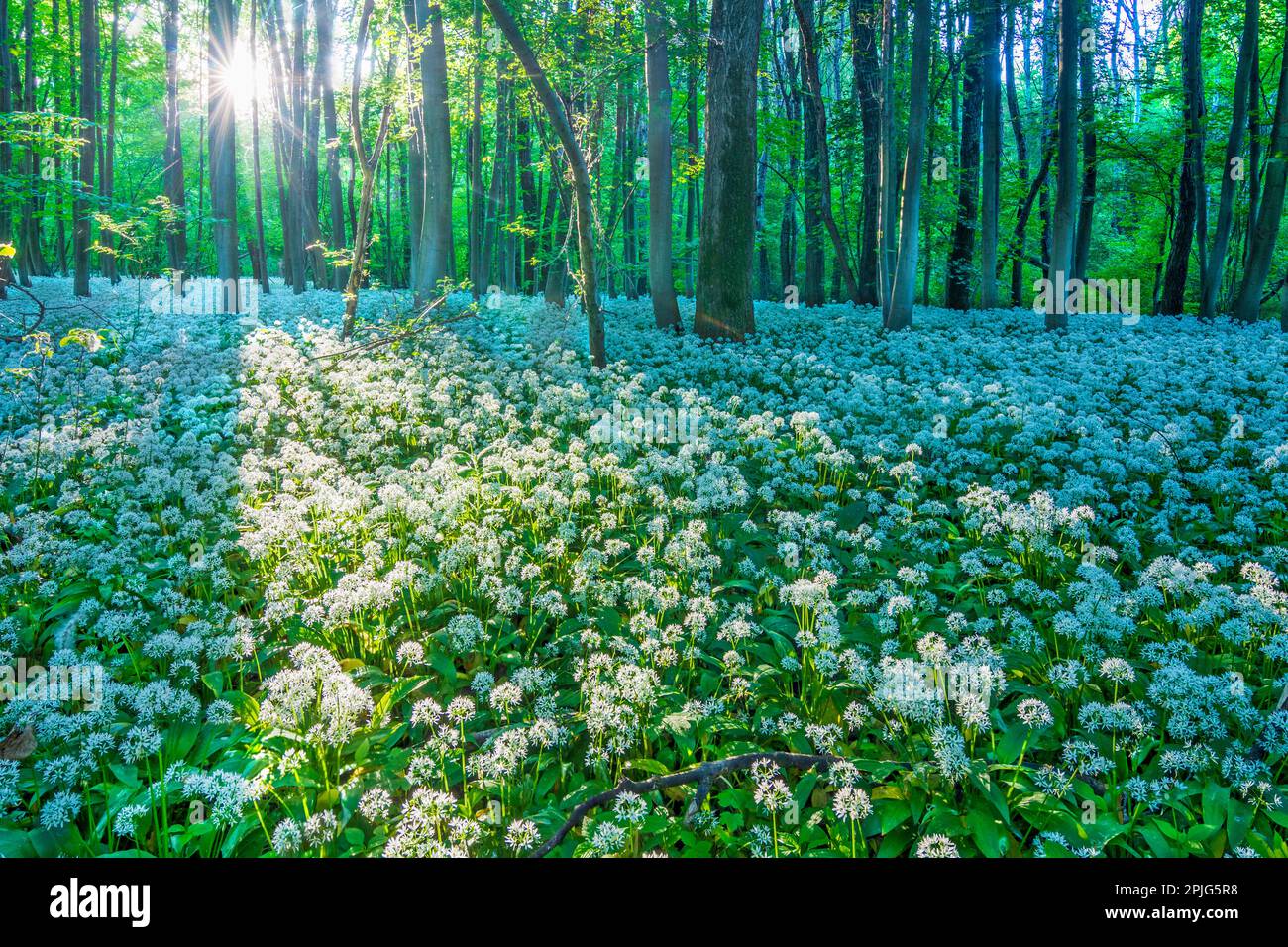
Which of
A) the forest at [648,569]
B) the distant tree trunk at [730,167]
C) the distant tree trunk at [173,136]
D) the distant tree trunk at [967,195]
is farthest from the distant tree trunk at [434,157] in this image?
the distant tree trunk at [967,195]

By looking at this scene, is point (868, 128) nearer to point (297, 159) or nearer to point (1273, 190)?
point (1273, 190)

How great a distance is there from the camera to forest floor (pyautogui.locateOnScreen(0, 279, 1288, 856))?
2.61 metres

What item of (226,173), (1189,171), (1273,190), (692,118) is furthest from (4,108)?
(1189,171)

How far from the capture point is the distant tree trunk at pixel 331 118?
543 inches

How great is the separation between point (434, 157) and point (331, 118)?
17986 millimetres

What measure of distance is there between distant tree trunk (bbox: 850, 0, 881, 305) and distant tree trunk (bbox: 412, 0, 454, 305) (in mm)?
9578

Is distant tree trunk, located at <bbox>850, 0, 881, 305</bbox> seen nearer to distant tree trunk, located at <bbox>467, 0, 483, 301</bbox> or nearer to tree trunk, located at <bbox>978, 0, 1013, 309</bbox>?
tree trunk, located at <bbox>978, 0, 1013, 309</bbox>

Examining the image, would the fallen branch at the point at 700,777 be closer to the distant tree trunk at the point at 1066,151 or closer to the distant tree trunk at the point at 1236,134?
the distant tree trunk at the point at 1066,151

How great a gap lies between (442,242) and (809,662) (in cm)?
1107

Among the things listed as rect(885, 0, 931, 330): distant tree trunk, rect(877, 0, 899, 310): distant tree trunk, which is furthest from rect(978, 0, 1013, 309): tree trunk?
rect(885, 0, 931, 330): distant tree trunk

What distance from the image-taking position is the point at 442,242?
1216 centimetres

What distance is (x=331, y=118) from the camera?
84.5ft

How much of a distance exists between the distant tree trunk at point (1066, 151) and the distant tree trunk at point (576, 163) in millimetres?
9281
